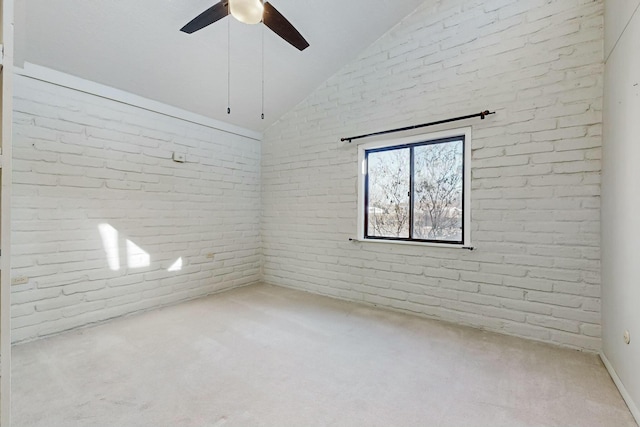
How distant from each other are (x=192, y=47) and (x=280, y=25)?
122 cm

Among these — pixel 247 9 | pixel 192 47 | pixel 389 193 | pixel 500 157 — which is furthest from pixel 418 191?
pixel 192 47

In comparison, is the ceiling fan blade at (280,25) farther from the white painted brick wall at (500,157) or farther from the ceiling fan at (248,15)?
the white painted brick wall at (500,157)

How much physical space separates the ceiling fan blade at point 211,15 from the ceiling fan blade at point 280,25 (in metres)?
0.28

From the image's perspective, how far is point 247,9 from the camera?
74.0 inches

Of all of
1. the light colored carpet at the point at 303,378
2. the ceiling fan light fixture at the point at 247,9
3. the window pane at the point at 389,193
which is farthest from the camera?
the window pane at the point at 389,193

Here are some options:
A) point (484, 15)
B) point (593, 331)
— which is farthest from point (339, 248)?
point (484, 15)

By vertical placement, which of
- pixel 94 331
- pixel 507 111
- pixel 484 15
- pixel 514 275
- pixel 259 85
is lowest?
pixel 94 331

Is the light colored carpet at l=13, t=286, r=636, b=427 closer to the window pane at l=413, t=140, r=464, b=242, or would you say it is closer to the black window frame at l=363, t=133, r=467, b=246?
the black window frame at l=363, t=133, r=467, b=246

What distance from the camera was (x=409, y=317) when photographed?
3.15 m

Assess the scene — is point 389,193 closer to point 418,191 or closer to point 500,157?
point 418,191

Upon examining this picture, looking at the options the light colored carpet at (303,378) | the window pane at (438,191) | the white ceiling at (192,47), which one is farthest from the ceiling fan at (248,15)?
the light colored carpet at (303,378)

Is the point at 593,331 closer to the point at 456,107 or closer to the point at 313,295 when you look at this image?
the point at 456,107

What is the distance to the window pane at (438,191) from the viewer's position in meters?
3.04

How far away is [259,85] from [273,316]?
111 inches
